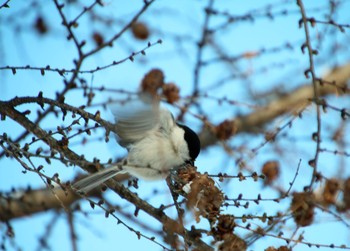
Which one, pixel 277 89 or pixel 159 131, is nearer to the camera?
pixel 159 131

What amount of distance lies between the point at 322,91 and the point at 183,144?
6.74 ft

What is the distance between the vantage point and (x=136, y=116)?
5.48ft

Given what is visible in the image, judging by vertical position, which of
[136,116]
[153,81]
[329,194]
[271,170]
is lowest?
[329,194]

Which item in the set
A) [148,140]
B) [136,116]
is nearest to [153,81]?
[148,140]

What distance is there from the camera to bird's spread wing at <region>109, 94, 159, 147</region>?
1636 millimetres

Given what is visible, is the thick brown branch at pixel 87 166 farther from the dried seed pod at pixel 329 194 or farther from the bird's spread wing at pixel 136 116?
the dried seed pod at pixel 329 194

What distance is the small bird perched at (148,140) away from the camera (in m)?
1.66

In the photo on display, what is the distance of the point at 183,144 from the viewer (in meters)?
1.91

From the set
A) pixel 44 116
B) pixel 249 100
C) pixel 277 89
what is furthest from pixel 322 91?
pixel 44 116

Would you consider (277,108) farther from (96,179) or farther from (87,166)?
(87,166)

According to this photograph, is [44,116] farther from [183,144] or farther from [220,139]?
[220,139]

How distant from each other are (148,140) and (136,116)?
23 centimetres

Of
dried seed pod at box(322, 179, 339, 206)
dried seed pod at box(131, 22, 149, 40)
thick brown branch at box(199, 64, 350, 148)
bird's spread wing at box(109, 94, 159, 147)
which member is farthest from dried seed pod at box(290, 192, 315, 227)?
dried seed pod at box(131, 22, 149, 40)

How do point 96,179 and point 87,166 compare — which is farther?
point 96,179
